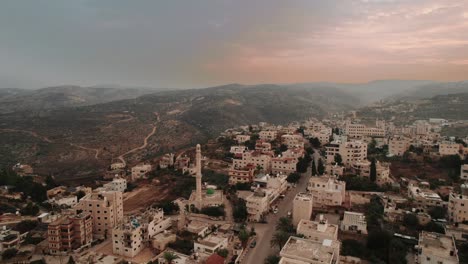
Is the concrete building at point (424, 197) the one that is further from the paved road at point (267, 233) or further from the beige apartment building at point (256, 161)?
the beige apartment building at point (256, 161)

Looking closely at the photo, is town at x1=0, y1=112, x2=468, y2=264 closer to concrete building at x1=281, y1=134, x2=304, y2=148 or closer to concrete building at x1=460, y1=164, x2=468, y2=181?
concrete building at x1=460, y1=164, x2=468, y2=181

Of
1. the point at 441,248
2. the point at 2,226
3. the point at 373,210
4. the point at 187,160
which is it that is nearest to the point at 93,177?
the point at 187,160

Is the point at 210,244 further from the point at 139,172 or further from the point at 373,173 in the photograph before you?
the point at 139,172

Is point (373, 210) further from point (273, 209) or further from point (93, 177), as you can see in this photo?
point (93, 177)

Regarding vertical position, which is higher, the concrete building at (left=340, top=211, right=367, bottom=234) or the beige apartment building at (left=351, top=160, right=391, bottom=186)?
the beige apartment building at (left=351, top=160, right=391, bottom=186)

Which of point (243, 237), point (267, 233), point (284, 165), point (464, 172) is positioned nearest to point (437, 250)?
point (267, 233)

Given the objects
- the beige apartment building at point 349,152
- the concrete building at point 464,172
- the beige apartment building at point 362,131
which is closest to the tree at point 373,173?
the beige apartment building at point 349,152

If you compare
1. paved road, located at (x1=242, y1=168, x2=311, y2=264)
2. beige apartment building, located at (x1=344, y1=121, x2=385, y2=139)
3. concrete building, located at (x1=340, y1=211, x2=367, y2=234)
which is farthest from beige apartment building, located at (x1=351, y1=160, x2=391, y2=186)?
beige apartment building, located at (x1=344, y1=121, x2=385, y2=139)
